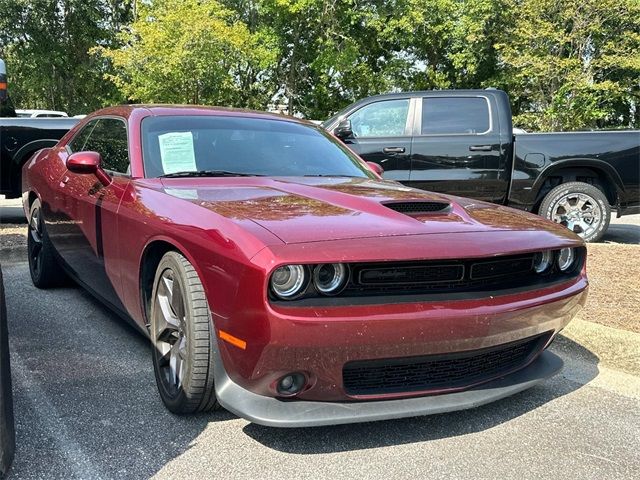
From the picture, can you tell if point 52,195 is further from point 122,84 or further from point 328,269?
point 122,84

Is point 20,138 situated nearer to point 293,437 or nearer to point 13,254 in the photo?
point 13,254

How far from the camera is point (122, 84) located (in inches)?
922

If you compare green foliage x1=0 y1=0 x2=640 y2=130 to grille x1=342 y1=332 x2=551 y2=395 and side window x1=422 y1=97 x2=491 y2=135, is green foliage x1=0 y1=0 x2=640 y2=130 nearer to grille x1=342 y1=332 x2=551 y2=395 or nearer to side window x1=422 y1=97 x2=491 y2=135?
side window x1=422 y1=97 x2=491 y2=135

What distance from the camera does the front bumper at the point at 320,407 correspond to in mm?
2361

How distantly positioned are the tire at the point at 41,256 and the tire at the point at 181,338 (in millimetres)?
2207

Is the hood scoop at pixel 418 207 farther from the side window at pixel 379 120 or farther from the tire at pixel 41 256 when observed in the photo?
the side window at pixel 379 120

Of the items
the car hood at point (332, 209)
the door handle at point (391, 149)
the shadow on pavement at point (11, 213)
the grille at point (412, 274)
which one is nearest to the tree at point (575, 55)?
the door handle at point (391, 149)

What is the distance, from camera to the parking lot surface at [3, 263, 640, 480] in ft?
8.04

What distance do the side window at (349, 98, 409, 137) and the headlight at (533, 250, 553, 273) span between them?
4.85 meters

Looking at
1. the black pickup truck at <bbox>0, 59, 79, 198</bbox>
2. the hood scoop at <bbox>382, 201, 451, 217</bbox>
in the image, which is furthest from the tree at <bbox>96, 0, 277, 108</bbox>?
the hood scoop at <bbox>382, 201, 451, 217</bbox>

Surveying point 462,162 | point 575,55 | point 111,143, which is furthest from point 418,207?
point 575,55

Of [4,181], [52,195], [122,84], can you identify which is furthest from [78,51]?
[52,195]

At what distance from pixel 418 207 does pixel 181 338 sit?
1287mm

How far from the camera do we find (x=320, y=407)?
7.96ft
